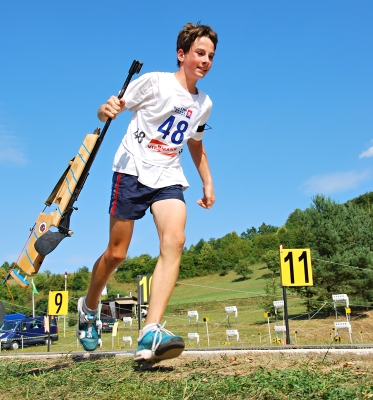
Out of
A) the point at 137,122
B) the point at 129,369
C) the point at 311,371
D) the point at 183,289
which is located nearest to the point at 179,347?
the point at 129,369

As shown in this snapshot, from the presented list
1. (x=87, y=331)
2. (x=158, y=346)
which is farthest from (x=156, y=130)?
(x=87, y=331)

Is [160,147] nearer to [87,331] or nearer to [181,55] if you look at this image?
[181,55]

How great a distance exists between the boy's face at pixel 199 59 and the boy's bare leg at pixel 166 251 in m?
Result: 0.97

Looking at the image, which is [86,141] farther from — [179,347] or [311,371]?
[311,371]

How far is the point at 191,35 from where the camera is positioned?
3.71 metres

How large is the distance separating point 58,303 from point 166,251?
12.7m

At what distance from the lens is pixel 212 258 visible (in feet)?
325

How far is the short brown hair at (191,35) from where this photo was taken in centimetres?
371

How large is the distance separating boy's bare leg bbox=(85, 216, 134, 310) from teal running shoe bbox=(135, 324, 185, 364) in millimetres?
827

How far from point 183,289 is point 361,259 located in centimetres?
3730

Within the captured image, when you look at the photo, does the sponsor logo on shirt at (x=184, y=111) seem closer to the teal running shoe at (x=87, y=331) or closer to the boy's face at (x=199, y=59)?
the boy's face at (x=199, y=59)

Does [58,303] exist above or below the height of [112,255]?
below

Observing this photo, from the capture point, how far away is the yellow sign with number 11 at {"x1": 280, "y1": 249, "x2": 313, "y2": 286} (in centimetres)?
1091

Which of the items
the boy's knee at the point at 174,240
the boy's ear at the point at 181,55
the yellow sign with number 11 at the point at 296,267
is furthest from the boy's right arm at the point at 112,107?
the yellow sign with number 11 at the point at 296,267
